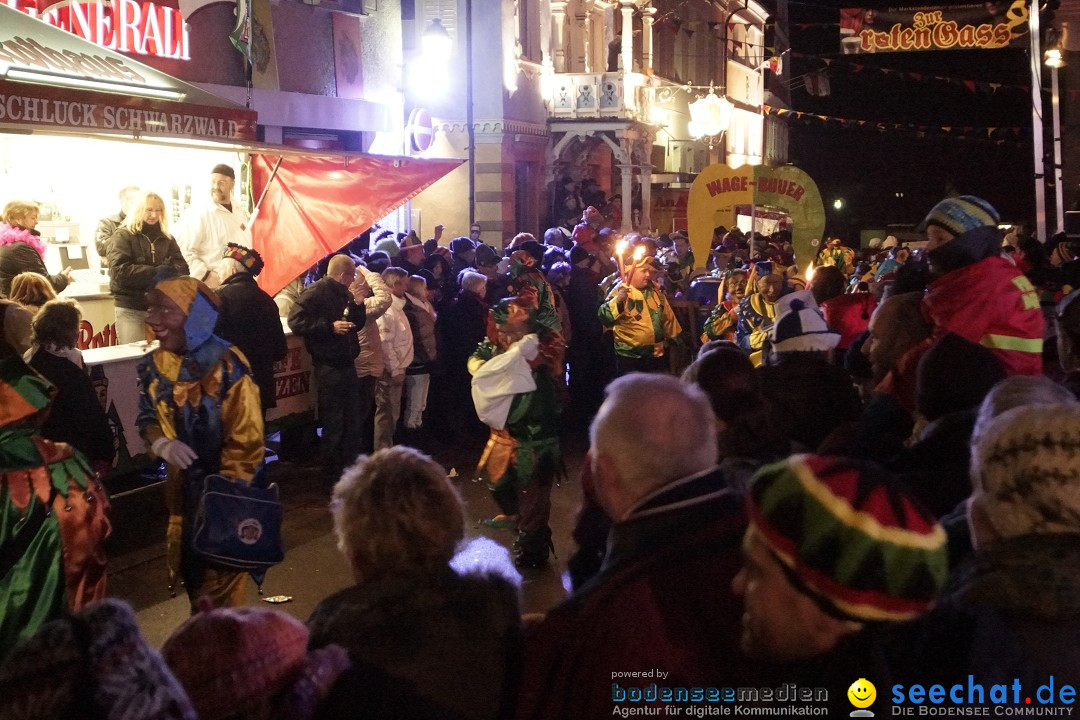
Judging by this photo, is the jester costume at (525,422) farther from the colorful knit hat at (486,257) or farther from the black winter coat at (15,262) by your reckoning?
the colorful knit hat at (486,257)

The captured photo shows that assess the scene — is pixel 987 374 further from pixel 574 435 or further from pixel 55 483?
pixel 574 435

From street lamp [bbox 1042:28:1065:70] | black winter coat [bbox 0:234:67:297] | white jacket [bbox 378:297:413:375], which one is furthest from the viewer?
street lamp [bbox 1042:28:1065:70]

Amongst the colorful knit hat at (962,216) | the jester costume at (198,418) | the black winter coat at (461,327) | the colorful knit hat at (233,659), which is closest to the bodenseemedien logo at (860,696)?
the colorful knit hat at (233,659)

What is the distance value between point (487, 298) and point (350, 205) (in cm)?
168

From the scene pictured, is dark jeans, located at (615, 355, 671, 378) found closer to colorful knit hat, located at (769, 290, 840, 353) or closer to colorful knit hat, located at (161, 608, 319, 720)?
colorful knit hat, located at (769, 290, 840, 353)

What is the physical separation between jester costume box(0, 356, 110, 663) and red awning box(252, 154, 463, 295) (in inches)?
255

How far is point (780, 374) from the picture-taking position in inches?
190

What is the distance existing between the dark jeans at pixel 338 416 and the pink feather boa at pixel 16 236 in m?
2.71

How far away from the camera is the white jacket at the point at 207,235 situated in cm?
1175

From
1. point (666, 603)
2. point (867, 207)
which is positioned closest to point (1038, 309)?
point (666, 603)

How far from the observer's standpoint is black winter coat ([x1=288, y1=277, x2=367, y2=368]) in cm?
954

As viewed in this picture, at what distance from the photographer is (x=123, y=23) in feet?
47.8

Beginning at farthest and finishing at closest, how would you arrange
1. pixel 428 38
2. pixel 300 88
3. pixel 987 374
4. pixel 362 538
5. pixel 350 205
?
pixel 428 38, pixel 300 88, pixel 350 205, pixel 987 374, pixel 362 538

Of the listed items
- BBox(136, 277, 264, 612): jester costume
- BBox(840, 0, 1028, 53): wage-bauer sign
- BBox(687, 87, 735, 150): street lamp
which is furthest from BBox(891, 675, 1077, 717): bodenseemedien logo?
BBox(687, 87, 735, 150): street lamp
